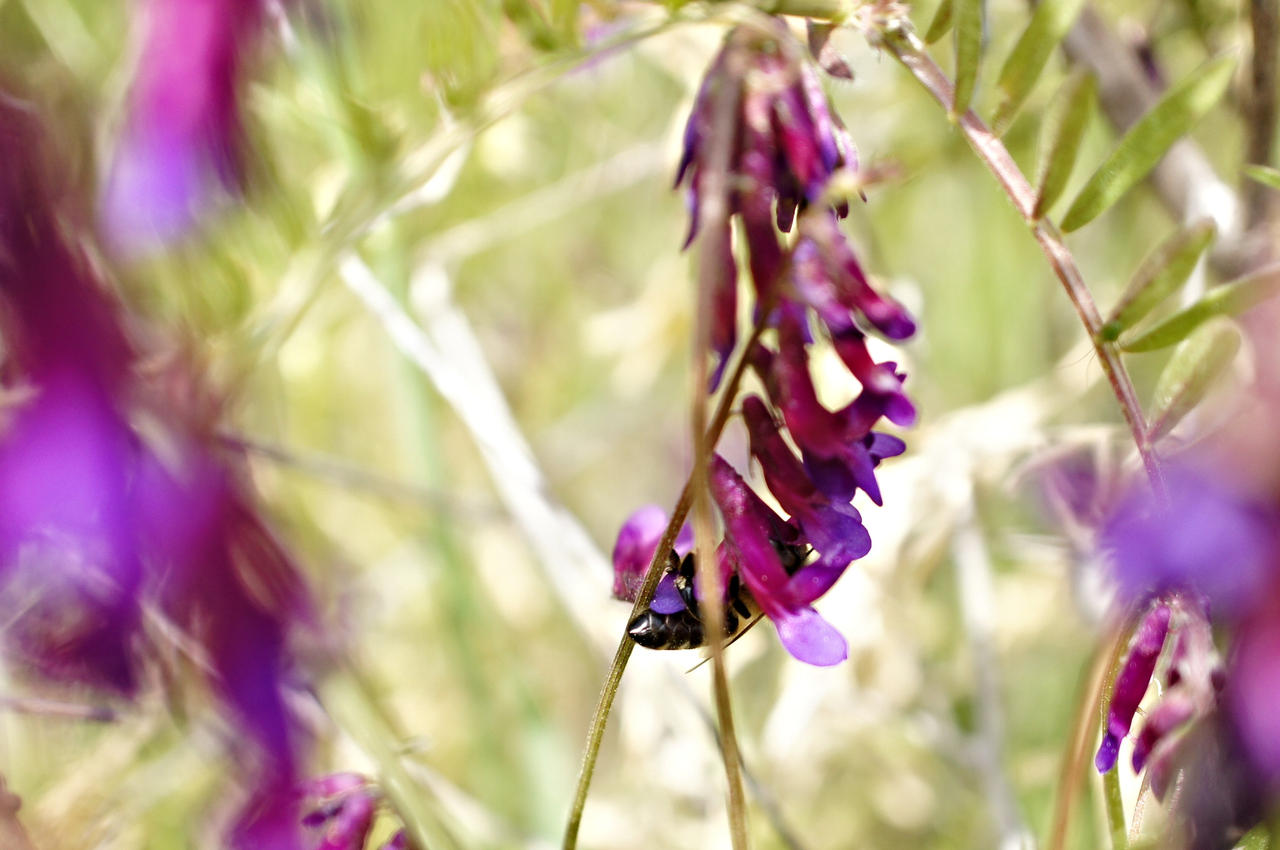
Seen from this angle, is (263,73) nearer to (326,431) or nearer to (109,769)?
(109,769)

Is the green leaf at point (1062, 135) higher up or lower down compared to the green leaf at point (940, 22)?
lower down

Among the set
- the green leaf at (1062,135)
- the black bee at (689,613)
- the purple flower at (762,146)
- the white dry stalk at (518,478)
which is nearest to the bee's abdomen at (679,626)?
the black bee at (689,613)

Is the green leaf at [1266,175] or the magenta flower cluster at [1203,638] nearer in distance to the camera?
the magenta flower cluster at [1203,638]

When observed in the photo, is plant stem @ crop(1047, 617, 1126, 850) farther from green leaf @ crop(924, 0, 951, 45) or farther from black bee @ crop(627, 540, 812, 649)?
green leaf @ crop(924, 0, 951, 45)

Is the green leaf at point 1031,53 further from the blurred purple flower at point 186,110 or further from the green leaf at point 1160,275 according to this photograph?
the blurred purple flower at point 186,110

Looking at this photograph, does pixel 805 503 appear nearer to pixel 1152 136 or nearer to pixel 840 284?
pixel 840 284
